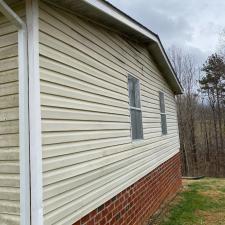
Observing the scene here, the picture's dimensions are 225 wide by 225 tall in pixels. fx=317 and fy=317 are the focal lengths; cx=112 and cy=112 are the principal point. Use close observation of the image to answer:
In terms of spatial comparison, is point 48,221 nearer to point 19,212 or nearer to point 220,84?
point 19,212

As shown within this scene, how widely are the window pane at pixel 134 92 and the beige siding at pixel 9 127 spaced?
3.46 metres

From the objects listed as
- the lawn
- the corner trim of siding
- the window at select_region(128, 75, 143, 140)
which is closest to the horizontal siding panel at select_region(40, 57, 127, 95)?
the corner trim of siding

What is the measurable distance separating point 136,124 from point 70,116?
2997 millimetres

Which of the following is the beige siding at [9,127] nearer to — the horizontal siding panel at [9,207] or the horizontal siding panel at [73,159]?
the horizontal siding panel at [9,207]

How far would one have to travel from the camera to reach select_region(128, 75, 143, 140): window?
6.65 metres

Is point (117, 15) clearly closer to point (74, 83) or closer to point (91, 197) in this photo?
point (74, 83)

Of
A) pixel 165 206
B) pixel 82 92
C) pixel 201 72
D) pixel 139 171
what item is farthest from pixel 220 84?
pixel 82 92

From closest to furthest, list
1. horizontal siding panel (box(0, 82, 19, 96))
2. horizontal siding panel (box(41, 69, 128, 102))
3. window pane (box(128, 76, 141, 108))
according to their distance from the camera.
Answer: horizontal siding panel (box(0, 82, 19, 96)) < horizontal siding panel (box(41, 69, 128, 102)) < window pane (box(128, 76, 141, 108))

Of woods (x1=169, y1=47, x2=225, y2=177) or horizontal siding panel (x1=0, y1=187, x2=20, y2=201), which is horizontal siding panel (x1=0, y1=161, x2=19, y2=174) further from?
woods (x1=169, y1=47, x2=225, y2=177)

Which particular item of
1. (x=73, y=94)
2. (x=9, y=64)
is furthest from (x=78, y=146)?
(x=9, y=64)

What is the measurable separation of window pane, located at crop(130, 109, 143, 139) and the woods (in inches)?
896

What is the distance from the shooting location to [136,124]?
22.5 feet

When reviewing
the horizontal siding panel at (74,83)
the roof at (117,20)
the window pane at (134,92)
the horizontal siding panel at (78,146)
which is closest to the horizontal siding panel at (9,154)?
the horizontal siding panel at (78,146)

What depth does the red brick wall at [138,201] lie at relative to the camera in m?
4.81
